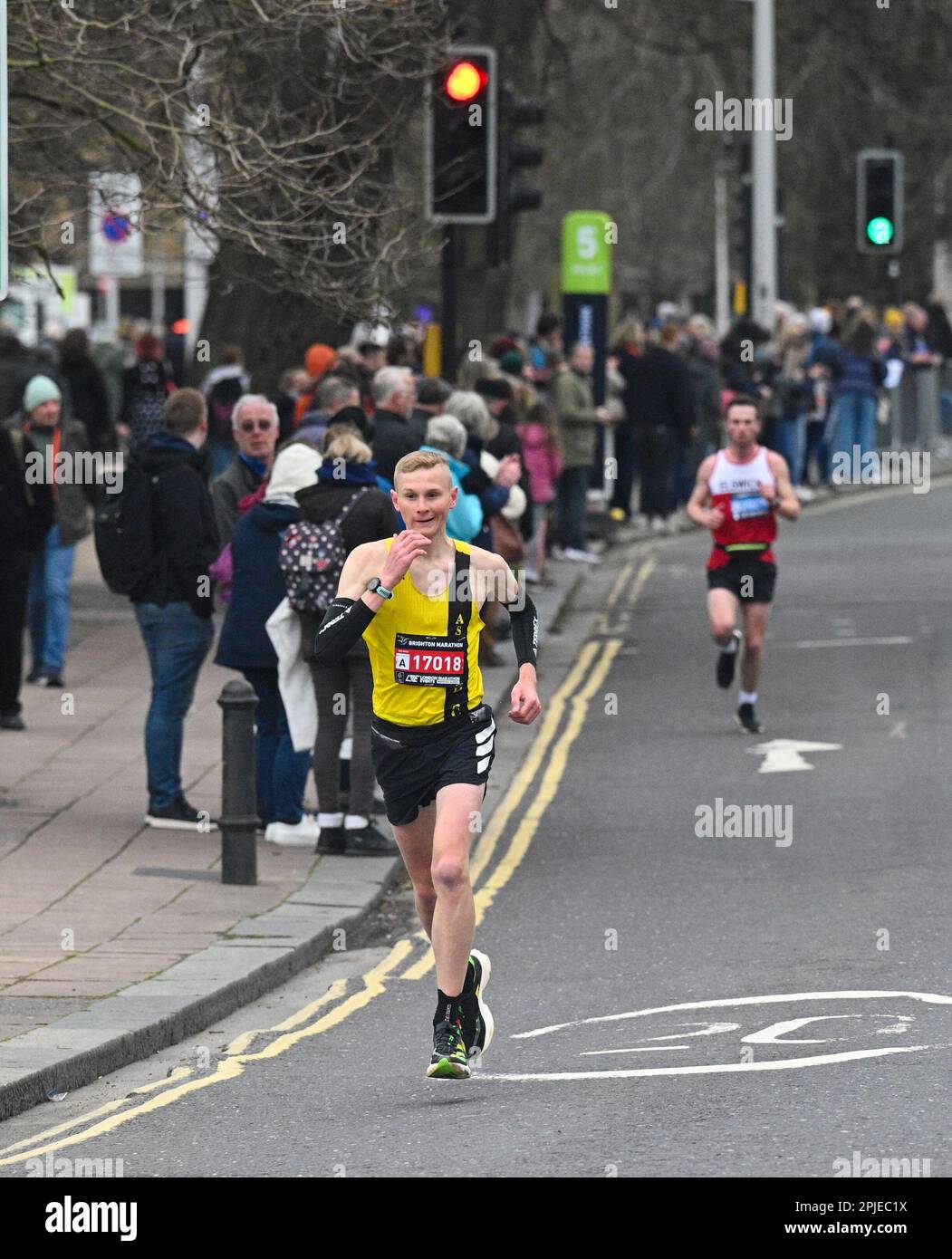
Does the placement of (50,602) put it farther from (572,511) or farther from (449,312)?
(572,511)

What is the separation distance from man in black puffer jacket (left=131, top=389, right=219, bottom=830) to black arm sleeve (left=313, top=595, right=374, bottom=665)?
14.4ft

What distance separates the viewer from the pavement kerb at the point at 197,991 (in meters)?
8.30

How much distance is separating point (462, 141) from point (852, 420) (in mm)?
14217

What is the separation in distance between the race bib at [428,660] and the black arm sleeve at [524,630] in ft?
0.85

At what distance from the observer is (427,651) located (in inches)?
323

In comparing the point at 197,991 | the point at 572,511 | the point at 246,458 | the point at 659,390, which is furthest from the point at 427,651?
the point at 659,390

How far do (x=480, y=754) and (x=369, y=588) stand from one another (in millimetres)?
622

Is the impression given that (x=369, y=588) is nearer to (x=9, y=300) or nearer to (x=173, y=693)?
(x=173, y=693)

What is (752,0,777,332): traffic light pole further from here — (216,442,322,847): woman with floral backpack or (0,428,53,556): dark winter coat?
(216,442,322,847): woman with floral backpack

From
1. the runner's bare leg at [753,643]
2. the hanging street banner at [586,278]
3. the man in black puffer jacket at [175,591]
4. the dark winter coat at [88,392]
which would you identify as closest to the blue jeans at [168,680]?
the man in black puffer jacket at [175,591]

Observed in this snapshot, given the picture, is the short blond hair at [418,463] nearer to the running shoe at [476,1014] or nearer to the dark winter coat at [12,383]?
the running shoe at [476,1014]

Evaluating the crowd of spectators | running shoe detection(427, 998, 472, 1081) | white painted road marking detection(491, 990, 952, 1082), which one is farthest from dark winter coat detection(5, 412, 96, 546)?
running shoe detection(427, 998, 472, 1081)

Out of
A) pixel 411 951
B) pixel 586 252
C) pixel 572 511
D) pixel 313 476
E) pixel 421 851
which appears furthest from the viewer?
pixel 586 252

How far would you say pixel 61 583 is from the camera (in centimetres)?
1680
